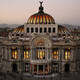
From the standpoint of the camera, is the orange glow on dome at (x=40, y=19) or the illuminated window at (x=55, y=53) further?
the orange glow on dome at (x=40, y=19)

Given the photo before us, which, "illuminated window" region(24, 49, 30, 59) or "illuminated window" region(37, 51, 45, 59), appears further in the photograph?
"illuminated window" region(24, 49, 30, 59)

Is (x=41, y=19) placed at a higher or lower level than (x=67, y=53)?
higher

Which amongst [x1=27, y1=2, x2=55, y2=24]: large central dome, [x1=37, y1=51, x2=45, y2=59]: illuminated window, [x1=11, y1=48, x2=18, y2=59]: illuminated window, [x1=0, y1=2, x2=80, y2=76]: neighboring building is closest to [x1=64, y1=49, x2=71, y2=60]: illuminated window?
[x1=0, y1=2, x2=80, y2=76]: neighboring building

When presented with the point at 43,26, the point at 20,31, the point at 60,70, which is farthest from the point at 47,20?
the point at 60,70

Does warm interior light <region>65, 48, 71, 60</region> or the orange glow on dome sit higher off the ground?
the orange glow on dome

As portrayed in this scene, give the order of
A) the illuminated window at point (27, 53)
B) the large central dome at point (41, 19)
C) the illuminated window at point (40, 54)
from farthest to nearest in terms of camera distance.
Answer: the large central dome at point (41, 19) < the illuminated window at point (27, 53) < the illuminated window at point (40, 54)

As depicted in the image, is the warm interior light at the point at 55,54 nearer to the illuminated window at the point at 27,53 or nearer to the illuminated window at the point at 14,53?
the illuminated window at the point at 27,53

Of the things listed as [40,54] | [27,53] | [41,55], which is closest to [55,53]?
[41,55]

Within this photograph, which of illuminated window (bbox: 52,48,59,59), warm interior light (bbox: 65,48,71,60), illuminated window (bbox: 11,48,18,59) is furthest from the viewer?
illuminated window (bbox: 11,48,18,59)

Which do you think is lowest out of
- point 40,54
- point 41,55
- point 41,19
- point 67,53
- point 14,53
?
point 41,55

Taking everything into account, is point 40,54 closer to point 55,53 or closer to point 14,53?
point 55,53

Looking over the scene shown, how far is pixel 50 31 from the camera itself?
6869 centimetres

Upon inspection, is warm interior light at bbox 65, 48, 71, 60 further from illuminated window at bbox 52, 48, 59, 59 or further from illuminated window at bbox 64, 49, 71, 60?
illuminated window at bbox 52, 48, 59, 59

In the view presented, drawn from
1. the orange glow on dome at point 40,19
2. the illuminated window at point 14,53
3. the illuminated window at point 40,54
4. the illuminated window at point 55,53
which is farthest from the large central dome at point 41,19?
the illuminated window at point 40,54
